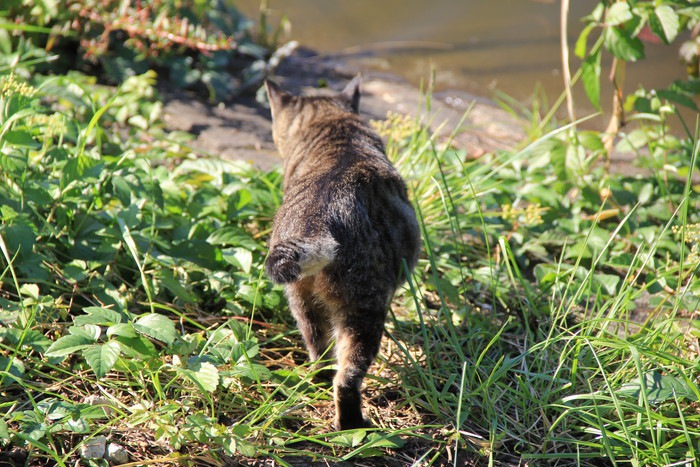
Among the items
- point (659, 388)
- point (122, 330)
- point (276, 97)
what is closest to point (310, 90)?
point (276, 97)

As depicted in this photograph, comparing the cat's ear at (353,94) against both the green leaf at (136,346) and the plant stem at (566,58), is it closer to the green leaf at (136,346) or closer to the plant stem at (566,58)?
the plant stem at (566,58)

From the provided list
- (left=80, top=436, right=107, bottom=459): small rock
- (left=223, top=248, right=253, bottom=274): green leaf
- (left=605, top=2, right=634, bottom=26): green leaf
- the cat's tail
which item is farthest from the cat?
(left=605, top=2, right=634, bottom=26): green leaf

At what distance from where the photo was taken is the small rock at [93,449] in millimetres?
1991

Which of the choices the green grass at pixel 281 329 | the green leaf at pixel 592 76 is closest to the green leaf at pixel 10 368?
the green grass at pixel 281 329

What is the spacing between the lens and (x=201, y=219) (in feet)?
9.75

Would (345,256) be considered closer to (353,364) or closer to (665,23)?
(353,364)

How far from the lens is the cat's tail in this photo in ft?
6.40

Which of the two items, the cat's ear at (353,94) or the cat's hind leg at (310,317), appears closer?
the cat's hind leg at (310,317)

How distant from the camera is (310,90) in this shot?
5.06m

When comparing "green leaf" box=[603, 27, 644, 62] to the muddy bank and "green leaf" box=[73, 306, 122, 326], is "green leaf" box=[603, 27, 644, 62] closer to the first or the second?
the muddy bank

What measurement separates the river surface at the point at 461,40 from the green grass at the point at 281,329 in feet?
7.53

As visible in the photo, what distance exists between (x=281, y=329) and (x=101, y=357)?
2.85ft

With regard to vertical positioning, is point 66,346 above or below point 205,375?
above

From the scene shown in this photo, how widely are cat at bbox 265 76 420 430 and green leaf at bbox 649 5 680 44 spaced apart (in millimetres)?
1340
